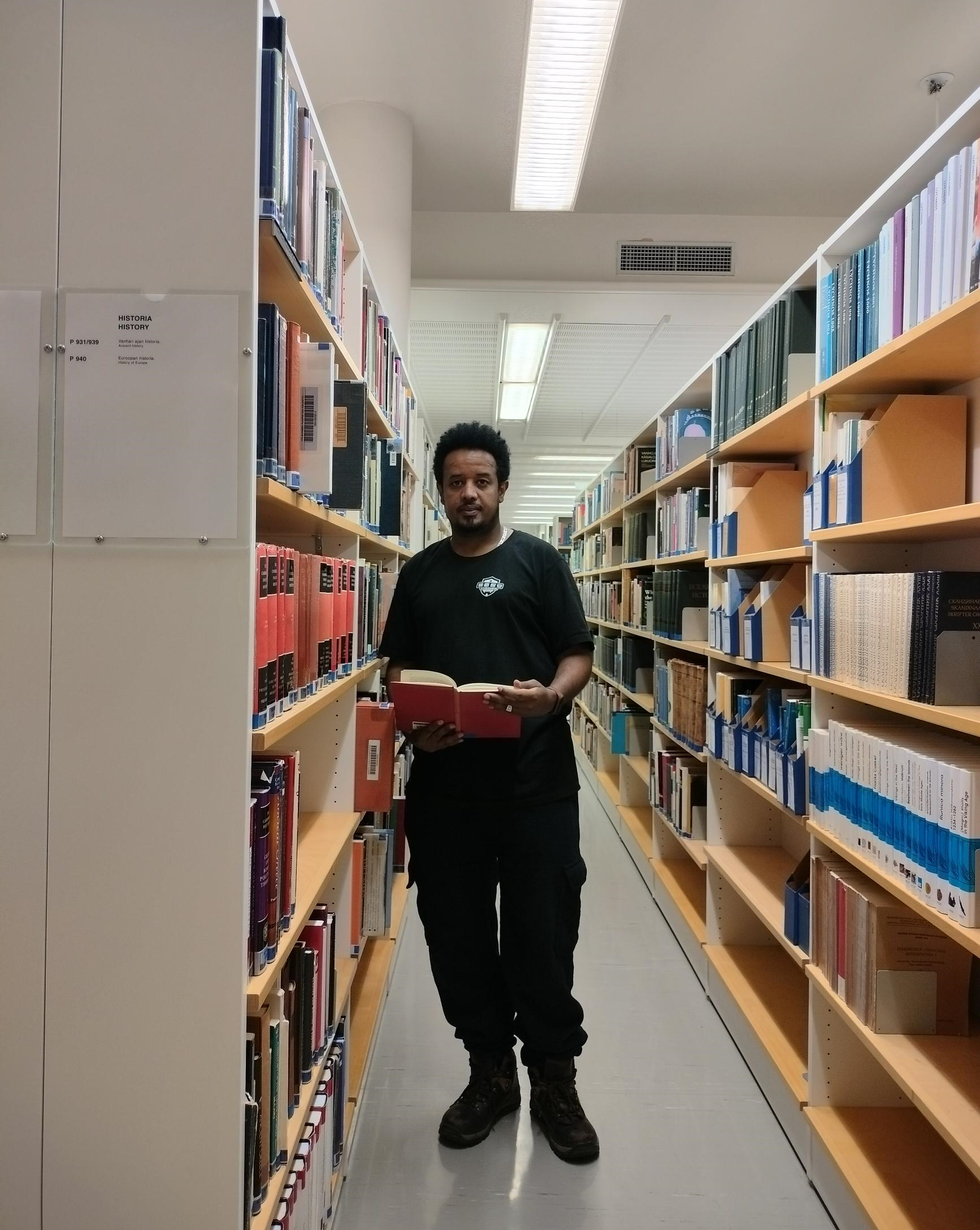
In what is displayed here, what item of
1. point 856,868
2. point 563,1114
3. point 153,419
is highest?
point 153,419

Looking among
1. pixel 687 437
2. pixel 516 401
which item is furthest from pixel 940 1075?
pixel 516 401

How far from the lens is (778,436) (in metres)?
2.80

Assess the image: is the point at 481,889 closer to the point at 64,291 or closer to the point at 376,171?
the point at 64,291

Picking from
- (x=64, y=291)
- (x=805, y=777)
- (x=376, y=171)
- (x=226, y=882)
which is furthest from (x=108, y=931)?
(x=376, y=171)

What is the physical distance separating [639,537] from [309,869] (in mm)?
3638

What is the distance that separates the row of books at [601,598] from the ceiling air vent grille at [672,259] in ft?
6.36

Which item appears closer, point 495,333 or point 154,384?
point 154,384

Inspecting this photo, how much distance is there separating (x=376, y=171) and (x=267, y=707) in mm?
3378

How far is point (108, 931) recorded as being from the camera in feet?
3.91

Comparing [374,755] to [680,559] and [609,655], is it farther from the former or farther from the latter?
[609,655]

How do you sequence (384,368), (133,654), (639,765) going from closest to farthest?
(133,654), (384,368), (639,765)

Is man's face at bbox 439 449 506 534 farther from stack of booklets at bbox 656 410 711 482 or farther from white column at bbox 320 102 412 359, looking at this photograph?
white column at bbox 320 102 412 359

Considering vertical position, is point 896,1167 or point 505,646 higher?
point 505,646

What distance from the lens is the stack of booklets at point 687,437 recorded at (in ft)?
12.4
